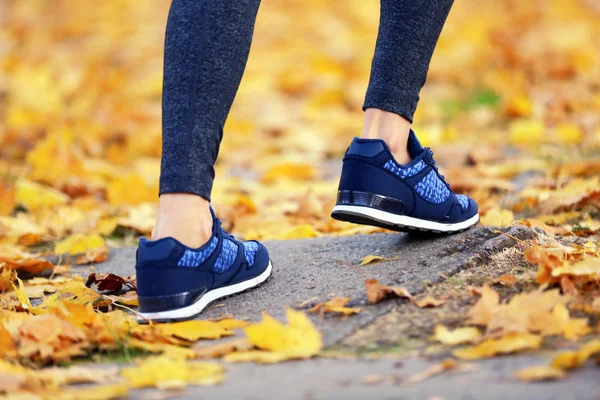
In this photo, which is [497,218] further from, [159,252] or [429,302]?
[159,252]

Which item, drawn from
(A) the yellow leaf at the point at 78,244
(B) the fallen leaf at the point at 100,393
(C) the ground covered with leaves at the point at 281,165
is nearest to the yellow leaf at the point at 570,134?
(C) the ground covered with leaves at the point at 281,165

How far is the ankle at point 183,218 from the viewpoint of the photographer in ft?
4.82

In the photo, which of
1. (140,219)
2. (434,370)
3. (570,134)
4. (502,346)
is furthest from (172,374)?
(570,134)

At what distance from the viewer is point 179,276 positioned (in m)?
1.52

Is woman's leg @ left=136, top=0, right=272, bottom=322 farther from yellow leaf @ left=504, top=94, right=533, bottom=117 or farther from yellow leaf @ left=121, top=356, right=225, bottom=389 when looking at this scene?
yellow leaf @ left=504, top=94, right=533, bottom=117

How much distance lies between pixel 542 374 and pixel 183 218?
73cm

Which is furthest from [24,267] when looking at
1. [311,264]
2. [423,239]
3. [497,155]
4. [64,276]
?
[497,155]

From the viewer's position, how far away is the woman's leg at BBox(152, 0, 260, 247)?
1.42 metres

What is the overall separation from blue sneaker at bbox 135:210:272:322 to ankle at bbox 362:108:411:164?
0.40 meters

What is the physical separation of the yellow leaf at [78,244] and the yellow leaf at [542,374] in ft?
5.25

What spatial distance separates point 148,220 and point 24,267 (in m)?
0.65

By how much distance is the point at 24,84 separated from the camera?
471 cm

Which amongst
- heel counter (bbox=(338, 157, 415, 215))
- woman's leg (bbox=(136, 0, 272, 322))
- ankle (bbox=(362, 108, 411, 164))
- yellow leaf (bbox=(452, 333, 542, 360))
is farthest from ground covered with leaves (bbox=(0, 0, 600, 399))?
ankle (bbox=(362, 108, 411, 164))

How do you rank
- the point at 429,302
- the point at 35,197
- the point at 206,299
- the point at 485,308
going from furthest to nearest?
the point at 35,197 < the point at 206,299 < the point at 429,302 < the point at 485,308
